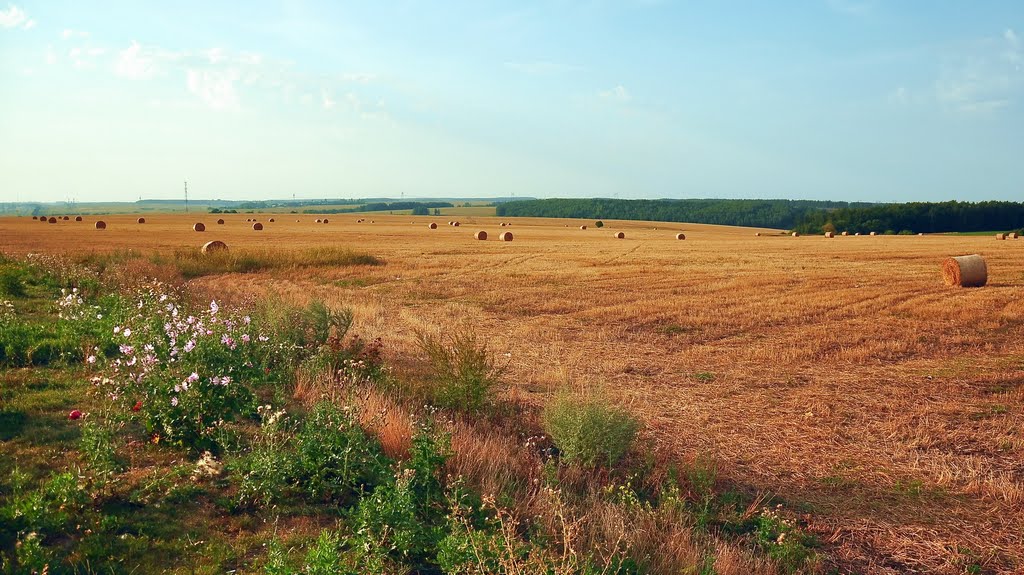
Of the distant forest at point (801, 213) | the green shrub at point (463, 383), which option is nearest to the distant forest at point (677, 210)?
the distant forest at point (801, 213)

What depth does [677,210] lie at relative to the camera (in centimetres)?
13800

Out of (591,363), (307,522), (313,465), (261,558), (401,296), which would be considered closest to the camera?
(261,558)

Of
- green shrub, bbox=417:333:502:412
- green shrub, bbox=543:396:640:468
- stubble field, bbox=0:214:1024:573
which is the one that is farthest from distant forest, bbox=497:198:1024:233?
green shrub, bbox=543:396:640:468

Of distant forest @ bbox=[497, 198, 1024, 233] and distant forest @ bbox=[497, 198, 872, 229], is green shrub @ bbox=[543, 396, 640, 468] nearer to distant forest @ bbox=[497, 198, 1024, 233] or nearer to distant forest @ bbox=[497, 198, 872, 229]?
distant forest @ bbox=[497, 198, 1024, 233]

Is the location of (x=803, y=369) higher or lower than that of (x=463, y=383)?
lower

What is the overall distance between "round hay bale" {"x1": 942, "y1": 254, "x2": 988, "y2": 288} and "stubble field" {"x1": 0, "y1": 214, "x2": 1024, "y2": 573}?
663mm

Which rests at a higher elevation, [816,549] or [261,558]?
[261,558]

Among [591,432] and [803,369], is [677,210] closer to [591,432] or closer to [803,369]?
[803,369]

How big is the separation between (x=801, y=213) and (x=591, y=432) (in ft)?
423

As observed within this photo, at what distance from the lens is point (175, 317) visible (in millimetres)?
7371

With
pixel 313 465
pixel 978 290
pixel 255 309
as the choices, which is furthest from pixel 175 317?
pixel 978 290

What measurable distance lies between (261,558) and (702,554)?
10.6 feet

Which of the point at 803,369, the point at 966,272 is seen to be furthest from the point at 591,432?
the point at 966,272

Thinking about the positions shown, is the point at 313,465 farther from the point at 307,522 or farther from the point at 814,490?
the point at 814,490
